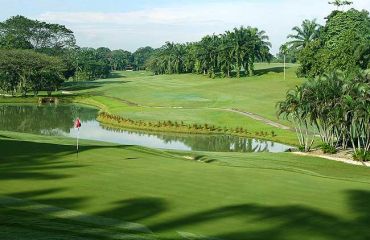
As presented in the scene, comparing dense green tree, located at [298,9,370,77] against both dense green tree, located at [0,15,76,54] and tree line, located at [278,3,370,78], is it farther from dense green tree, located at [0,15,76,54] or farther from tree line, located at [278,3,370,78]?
dense green tree, located at [0,15,76,54]

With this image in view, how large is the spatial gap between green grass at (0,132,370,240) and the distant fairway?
1537 inches

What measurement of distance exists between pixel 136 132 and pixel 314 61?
55245mm

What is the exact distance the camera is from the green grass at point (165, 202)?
1222cm

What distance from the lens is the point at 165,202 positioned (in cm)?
1449

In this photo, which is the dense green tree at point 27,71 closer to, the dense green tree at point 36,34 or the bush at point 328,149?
the dense green tree at point 36,34

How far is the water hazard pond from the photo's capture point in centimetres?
5512

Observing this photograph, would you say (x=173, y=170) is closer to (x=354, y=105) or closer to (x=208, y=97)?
(x=354, y=105)

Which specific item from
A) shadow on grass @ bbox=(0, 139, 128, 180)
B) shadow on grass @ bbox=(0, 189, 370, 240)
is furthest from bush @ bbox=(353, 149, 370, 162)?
shadow on grass @ bbox=(0, 189, 370, 240)

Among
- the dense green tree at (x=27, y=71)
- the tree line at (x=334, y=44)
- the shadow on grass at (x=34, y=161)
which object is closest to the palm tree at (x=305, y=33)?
the tree line at (x=334, y=44)

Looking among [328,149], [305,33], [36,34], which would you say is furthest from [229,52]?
[328,149]

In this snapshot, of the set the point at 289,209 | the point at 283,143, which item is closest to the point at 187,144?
the point at 283,143

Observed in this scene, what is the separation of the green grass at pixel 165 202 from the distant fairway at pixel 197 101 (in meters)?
39.1

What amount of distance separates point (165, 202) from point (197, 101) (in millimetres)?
80936

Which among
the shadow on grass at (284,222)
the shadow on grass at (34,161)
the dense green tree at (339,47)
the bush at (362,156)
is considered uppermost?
the dense green tree at (339,47)
